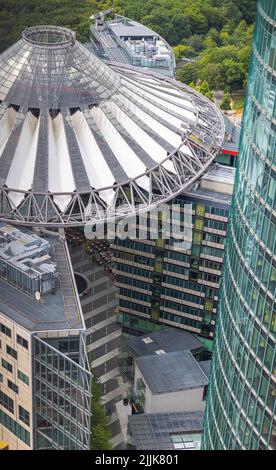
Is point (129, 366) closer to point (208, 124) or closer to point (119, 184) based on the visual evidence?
point (119, 184)

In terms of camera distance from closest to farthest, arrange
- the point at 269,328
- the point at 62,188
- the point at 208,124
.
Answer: the point at 269,328 → the point at 62,188 → the point at 208,124

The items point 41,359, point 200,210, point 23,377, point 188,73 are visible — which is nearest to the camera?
point 41,359

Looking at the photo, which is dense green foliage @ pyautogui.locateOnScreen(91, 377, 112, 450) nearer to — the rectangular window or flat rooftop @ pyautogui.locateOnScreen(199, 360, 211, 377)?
flat rooftop @ pyautogui.locateOnScreen(199, 360, 211, 377)

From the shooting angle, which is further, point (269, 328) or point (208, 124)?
point (208, 124)

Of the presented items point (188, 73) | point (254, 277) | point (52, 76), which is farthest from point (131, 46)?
point (254, 277)

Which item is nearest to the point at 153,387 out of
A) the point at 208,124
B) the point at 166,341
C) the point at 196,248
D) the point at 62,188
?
the point at 166,341

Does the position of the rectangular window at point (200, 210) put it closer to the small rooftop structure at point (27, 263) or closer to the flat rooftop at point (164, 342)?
the flat rooftop at point (164, 342)

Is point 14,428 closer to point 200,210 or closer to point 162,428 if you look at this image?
point 162,428
